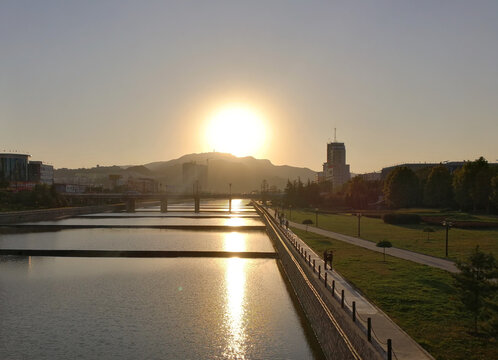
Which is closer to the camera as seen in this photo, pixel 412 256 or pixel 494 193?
pixel 412 256

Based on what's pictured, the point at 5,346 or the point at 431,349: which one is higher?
the point at 431,349

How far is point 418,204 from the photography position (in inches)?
4712

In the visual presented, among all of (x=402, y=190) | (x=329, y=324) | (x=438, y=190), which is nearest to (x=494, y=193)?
(x=438, y=190)

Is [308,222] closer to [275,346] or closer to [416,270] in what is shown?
[416,270]

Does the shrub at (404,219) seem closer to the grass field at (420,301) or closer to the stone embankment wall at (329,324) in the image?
the grass field at (420,301)

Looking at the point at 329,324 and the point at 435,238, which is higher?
the point at 435,238

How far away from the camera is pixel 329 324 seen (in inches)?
933

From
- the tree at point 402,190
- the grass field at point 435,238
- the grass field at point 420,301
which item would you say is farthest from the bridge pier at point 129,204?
the grass field at point 420,301

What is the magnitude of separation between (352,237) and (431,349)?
42654 millimetres

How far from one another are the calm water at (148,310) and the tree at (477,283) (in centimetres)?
967

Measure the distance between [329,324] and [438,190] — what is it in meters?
96.6

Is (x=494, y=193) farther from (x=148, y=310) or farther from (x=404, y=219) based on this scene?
(x=148, y=310)

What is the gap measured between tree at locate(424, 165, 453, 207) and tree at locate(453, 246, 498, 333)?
94500 millimetres

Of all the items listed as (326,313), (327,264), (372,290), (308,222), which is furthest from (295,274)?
(308,222)
